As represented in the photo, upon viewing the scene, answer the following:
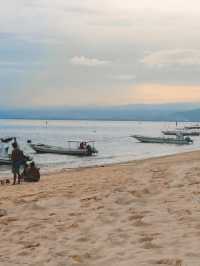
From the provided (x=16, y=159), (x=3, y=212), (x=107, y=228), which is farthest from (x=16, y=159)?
(x=107, y=228)

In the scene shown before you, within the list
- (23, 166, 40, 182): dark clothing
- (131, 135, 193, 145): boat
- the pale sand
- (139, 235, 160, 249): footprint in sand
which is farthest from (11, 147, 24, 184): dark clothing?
(131, 135, 193, 145): boat

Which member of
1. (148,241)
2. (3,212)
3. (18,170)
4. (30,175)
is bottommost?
(30,175)

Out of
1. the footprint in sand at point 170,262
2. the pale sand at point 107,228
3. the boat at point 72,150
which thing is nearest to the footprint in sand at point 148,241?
the pale sand at point 107,228

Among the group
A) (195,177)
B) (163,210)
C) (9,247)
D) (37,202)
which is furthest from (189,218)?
(195,177)

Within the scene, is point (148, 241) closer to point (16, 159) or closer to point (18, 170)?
point (18, 170)

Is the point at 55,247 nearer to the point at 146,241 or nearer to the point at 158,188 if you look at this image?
the point at 146,241

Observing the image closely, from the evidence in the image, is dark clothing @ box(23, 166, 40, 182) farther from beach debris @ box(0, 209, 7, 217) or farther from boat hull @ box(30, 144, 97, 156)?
boat hull @ box(30, 144, 97, 156)

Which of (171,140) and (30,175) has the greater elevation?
(30,175)

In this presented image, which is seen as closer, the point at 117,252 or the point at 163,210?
the point at 117,252

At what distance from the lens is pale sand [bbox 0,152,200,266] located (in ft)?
19.5

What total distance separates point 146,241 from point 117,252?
1.66ft

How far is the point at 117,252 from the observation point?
608 centimetres

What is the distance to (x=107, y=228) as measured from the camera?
734cm

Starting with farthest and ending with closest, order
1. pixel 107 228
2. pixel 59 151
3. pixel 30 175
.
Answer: pixel 59 151 → pixel 30 175 → pixel 107 228
